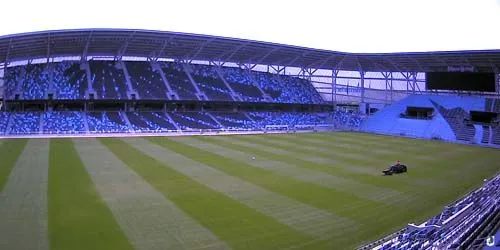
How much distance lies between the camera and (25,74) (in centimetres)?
5584

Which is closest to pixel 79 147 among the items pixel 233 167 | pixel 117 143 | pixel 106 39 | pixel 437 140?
pixel 117 143

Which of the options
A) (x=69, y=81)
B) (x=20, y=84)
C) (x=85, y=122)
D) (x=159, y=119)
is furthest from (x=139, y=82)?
(x=20, y=84)

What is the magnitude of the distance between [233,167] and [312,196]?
8.18 meters

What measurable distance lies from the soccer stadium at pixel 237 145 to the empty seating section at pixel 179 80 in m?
0.44

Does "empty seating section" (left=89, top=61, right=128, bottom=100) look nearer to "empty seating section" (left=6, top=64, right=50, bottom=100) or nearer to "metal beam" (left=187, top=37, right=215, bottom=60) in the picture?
"empty seating section" (left=6, top=64, right=50, bottom=100)

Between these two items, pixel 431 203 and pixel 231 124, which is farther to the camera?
pixel 231 124

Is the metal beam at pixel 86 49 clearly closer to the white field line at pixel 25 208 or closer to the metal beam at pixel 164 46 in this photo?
the metal beam at pixel 164 46

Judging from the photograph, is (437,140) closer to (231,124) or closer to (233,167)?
(231,124)

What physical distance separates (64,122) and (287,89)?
1435 inches

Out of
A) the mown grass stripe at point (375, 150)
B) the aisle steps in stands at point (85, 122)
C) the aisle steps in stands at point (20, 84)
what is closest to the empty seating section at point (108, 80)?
the aisle steps in stands at point (85, 122)

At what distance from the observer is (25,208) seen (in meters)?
16.2

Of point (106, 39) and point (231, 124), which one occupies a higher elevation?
point (106, 39)

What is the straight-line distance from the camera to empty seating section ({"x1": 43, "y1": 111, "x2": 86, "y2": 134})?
155ft

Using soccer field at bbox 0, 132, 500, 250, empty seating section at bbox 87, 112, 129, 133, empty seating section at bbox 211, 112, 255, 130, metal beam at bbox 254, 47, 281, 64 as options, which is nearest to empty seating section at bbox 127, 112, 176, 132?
empty seating section at bbox 87, 112, 129, 133
